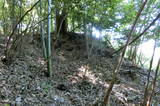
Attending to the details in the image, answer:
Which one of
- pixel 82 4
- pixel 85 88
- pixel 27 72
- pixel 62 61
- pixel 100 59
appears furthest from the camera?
pixel 100 59

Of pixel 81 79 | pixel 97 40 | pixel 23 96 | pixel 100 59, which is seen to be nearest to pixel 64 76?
pixel 81 79

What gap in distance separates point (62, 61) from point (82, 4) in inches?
149

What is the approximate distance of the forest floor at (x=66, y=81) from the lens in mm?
4480

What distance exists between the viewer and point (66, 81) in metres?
6.37

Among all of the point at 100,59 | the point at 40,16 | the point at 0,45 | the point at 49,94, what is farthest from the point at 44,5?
the point at 100,59

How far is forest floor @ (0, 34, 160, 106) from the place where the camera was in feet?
14.7

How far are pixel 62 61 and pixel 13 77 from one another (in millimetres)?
3408

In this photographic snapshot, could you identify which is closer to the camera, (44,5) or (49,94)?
(49,94)

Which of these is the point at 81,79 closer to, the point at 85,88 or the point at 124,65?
the point at 85,88

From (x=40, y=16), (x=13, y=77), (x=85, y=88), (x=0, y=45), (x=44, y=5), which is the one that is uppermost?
(x=44, y=5)

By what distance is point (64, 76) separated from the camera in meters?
6.70

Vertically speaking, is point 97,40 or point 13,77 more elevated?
point 97,40

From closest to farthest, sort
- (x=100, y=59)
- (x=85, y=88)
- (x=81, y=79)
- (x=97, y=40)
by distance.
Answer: (x=85, y=88)
(x=81, y=79)
(x=100, y=59)
(x=97, y=40)

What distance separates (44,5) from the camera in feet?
21.0
